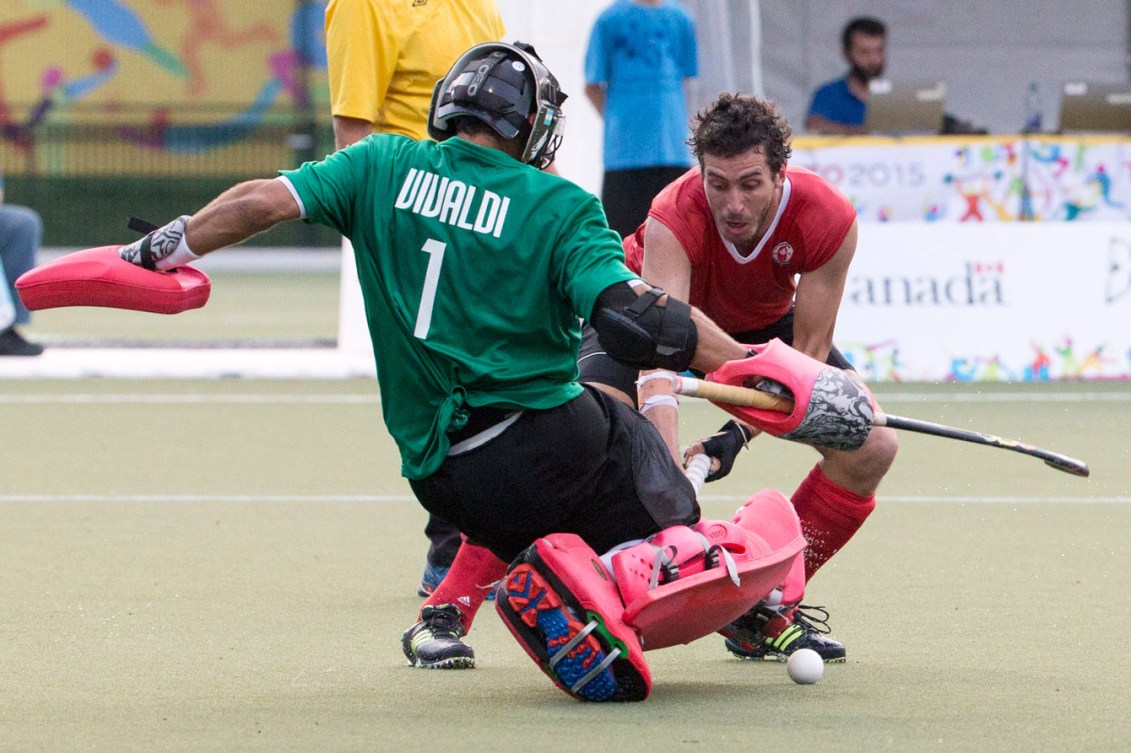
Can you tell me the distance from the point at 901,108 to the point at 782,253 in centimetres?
595

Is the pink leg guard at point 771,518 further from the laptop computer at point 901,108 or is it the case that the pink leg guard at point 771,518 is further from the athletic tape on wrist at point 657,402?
the laptop computer at point 901,108

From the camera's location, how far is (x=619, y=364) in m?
5.07

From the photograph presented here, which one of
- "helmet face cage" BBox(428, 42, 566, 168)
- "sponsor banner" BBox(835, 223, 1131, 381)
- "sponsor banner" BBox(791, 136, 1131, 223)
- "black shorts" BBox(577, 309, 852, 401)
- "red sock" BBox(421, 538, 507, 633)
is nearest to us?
"helmet face cage" BBox(428, 42, 566, 168)

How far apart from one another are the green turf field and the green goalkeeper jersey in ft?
2.22

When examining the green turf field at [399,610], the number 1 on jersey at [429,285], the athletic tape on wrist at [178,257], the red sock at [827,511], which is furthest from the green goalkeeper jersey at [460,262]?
the red sock at [827,511]

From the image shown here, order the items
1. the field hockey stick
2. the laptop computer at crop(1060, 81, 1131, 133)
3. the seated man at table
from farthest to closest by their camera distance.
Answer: the seated man at table → the laptop computer at crop(1060, 81, 1131, 133) → the field hockey stick

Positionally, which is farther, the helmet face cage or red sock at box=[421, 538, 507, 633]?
red sock at box=[421, 538, 507, 633]

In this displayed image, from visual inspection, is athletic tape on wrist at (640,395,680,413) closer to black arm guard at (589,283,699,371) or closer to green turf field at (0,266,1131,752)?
green turf field at (0,266,1131,752)

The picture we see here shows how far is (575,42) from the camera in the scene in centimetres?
1071

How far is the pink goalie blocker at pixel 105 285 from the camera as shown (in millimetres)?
4051

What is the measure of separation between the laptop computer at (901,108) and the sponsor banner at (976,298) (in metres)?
0.73

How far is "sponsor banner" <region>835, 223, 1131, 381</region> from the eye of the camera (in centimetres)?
1007

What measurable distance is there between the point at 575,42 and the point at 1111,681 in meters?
7.07

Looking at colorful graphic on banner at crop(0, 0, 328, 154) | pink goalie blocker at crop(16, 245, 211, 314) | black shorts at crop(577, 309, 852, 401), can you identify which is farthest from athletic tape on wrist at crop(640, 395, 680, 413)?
colorful graphic on banner at crop(0, 0, 328, 154)
